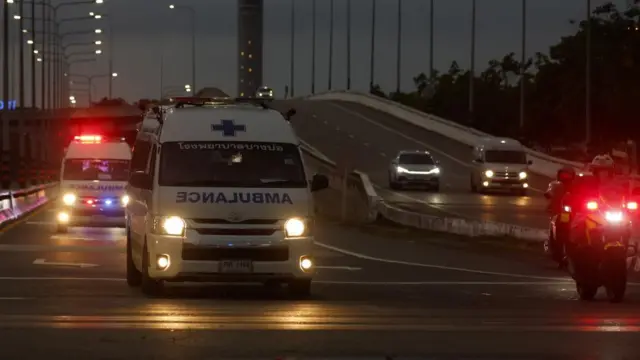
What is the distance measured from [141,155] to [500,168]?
37569mm

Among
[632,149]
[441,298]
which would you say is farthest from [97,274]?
[632,149]

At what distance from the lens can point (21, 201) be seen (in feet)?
142

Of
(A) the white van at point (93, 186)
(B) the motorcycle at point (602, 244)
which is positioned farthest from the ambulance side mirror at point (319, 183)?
(A) the white van at point (93, 186)

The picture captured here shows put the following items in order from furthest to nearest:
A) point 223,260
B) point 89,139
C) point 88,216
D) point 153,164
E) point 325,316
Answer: point 89,139
point 88,216
point 153,164
point 223,260
point 325,316

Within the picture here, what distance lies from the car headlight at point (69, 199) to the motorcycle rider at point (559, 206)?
51.3ft

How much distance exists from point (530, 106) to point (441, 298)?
10417cm

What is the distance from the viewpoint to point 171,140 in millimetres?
18125

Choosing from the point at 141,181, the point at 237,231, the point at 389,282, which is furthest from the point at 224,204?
the point at 389,282

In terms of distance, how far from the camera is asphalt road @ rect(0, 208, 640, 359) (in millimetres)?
12328

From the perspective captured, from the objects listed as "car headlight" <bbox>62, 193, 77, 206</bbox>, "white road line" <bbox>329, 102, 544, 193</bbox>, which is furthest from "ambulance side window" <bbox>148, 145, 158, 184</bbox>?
"white road line" <bbox>329, 102, 544, 193</bbox>

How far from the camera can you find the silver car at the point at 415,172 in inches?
2293

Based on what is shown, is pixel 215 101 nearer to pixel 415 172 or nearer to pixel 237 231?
pixel 237 231

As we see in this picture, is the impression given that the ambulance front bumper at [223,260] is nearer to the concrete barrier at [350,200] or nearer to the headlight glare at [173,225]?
the headlight glare at [173,225]

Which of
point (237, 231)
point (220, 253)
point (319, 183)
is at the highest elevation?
point (319, 183)
